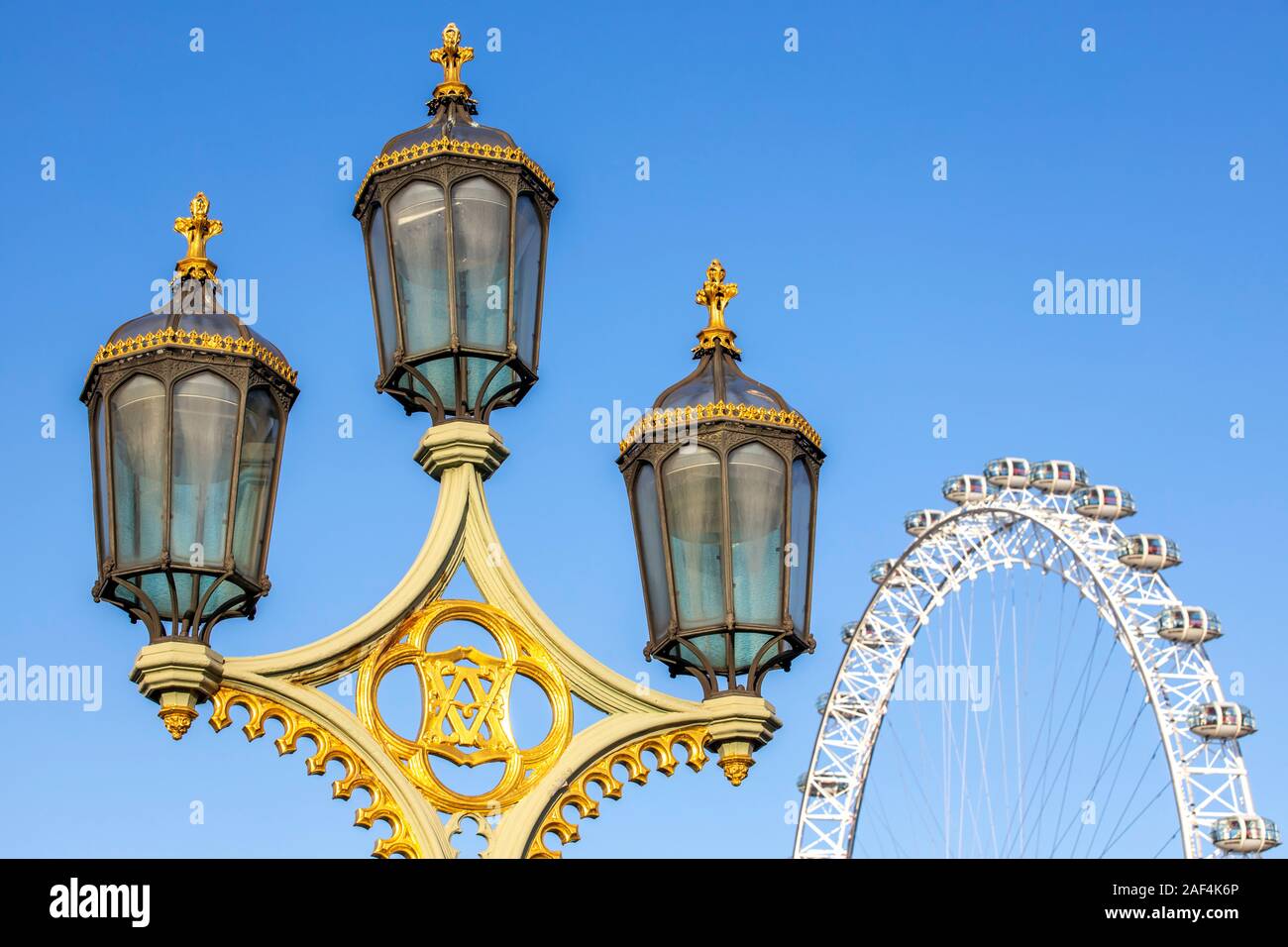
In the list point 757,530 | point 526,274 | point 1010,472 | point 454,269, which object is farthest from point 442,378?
point 1010,472

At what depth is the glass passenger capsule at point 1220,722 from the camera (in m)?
46.5

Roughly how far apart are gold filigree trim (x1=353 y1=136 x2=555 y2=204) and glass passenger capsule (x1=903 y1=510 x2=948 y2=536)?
153ft

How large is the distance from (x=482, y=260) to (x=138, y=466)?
150 centimetres

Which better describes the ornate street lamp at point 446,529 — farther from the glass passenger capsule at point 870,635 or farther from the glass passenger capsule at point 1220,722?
the glass passenger capsule at point 870,635

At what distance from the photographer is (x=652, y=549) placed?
737 cm

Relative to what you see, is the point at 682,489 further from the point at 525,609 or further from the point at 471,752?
the point at 471,752

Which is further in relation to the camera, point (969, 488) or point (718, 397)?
point (969, 488)

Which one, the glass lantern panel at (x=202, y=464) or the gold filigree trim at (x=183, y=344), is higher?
the gold filigree trim at (x=183, y=344)

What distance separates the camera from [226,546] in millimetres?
6660

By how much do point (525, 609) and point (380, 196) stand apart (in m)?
1.68

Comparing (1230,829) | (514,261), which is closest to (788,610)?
(514,261)

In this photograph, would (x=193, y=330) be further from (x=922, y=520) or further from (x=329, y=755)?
(x=922, y=520)

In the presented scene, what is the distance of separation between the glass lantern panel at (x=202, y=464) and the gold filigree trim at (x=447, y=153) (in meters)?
1.21

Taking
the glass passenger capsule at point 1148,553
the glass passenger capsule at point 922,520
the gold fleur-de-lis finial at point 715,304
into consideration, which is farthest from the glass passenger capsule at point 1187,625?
the gold fleur-de-lis finial at point 715,304
